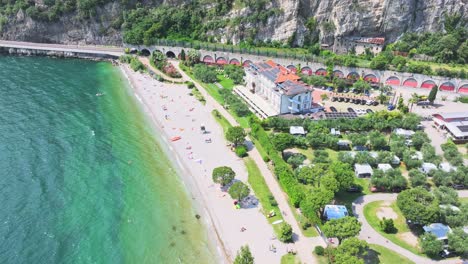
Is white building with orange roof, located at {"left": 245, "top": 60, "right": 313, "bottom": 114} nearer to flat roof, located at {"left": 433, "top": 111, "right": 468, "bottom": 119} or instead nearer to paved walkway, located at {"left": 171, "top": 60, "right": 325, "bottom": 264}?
paved walkway, located at {"left": 171, "top": 60, "right": 325, "bottom": 264}

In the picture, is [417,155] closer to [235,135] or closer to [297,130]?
[297,130]

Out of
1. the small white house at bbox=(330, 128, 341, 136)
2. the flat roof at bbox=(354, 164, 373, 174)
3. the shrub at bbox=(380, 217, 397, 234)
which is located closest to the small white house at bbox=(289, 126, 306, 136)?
the small white house at bbox=(330, 128, 341, 136)

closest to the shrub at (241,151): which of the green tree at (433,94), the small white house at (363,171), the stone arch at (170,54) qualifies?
the small white house at (363,171)

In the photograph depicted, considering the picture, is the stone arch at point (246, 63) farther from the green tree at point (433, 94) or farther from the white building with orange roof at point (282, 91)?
the green tree at point (433, 94)

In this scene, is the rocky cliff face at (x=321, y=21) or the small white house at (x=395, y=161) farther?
the rocky cliff face at (x=321, y=21)

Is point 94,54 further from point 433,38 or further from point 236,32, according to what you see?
point 433,38

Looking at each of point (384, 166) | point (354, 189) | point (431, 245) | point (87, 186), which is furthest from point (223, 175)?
point (431, 245)
